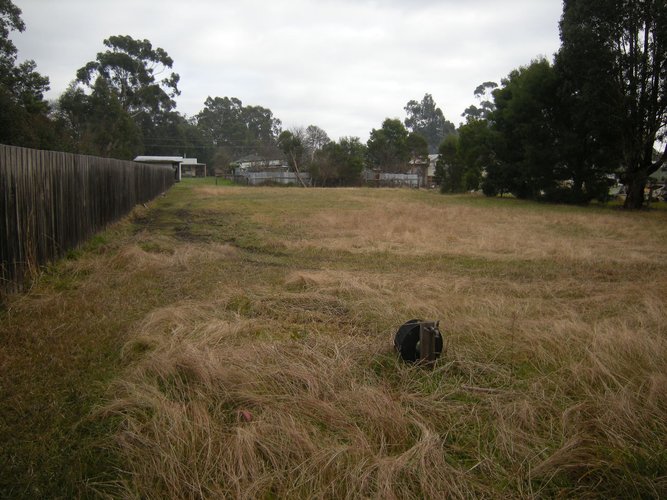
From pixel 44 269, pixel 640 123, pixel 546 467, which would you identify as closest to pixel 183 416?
pixel 546 467

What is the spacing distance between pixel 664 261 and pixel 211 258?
7.43 meters

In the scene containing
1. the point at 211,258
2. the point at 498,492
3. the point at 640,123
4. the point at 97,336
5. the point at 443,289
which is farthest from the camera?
the point at 640,123

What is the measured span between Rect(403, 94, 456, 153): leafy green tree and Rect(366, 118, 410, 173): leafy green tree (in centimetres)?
5693

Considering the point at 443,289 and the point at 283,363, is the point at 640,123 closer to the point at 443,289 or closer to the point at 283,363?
the point at 443,289

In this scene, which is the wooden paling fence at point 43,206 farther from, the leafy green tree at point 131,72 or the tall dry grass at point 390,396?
the leafy green tree at point 131,72

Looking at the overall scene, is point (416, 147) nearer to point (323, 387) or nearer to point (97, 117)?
point (97, 117)

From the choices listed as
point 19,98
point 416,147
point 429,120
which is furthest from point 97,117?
point 429,120

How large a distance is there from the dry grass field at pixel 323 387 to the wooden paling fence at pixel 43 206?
1.14 ft

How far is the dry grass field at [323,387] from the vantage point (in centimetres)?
213

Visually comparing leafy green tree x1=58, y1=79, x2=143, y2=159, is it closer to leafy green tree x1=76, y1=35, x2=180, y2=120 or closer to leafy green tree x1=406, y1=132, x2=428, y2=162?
leafy green tree x1=76, y1=35, x2=180, y2=120

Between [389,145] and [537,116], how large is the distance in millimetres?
30086

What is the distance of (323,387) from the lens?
2893 millimetres

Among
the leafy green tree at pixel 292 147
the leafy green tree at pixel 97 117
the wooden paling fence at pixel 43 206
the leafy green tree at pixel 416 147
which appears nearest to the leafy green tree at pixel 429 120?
the leafy green tree at pixel 416 147

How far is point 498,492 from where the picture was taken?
2.05 metres
